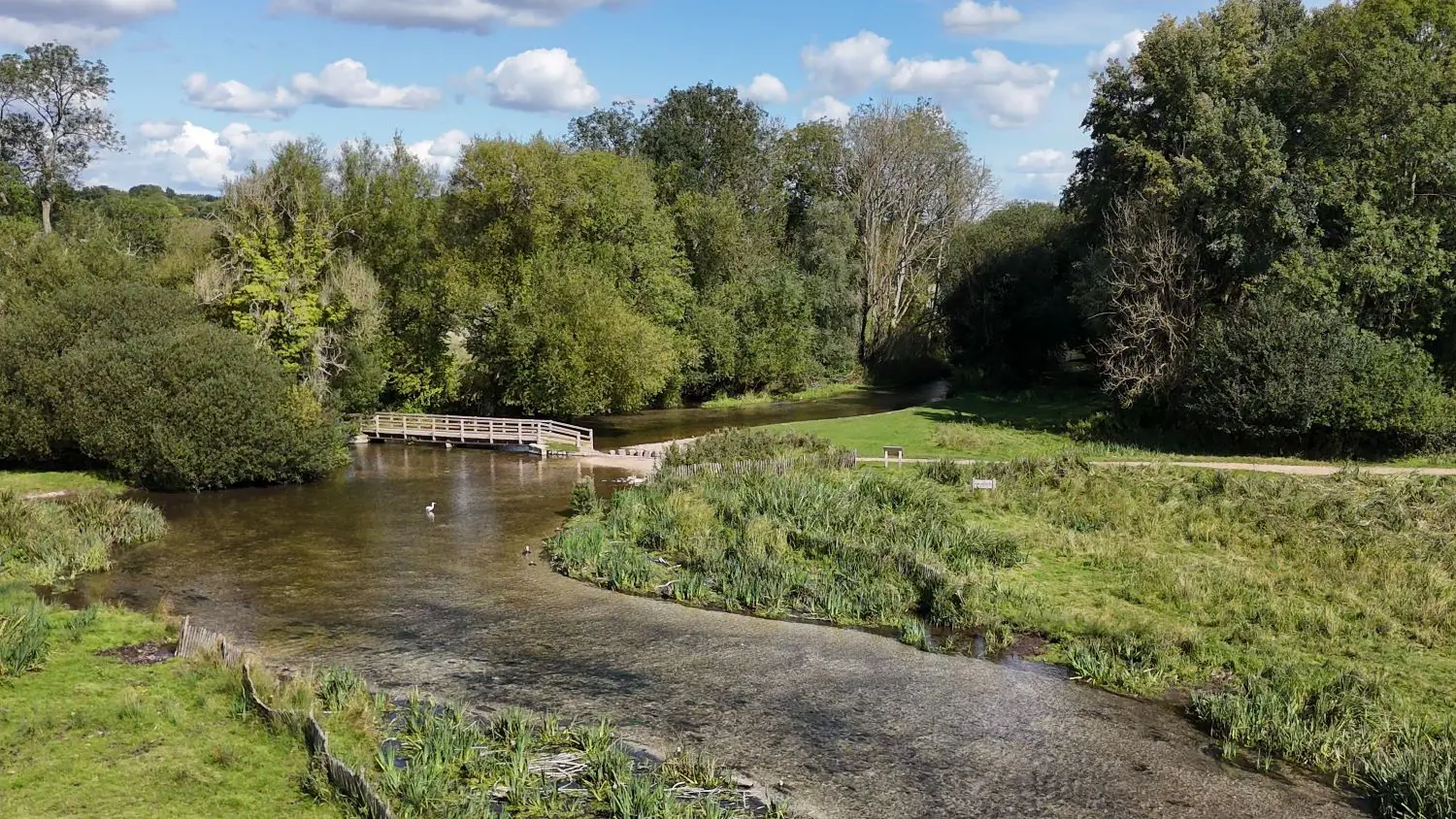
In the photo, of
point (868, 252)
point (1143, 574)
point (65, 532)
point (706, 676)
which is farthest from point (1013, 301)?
point (65, 532)

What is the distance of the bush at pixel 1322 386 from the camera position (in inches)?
1385

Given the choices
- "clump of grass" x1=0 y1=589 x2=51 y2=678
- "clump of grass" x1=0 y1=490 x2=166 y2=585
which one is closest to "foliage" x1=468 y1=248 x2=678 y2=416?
"clump of grass" x1=0 y1=490 x2=166 y2=585

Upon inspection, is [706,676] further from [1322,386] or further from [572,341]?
[572,341]

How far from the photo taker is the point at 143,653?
62.1 feet

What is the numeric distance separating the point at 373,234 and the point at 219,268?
847 centimetres

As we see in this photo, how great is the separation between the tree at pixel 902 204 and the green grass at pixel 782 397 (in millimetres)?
7255

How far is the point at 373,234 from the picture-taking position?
5066cm

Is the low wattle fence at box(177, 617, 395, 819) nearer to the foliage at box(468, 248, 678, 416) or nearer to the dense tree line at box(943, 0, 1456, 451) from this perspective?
the foliage at box(468, 248, 678, 416)

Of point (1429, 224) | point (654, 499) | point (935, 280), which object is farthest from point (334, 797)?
point (935, 280)

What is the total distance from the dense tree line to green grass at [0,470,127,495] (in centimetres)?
4109

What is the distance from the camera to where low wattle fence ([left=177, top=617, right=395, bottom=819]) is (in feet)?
42.6

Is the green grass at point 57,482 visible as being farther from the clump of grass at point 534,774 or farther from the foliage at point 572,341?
the clump of grass at point 534,774

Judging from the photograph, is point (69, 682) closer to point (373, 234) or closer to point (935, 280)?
point (373, 234)

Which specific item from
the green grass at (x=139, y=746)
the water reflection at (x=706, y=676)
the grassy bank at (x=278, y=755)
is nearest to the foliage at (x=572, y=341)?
the water reflection at (x=706, y=676)
